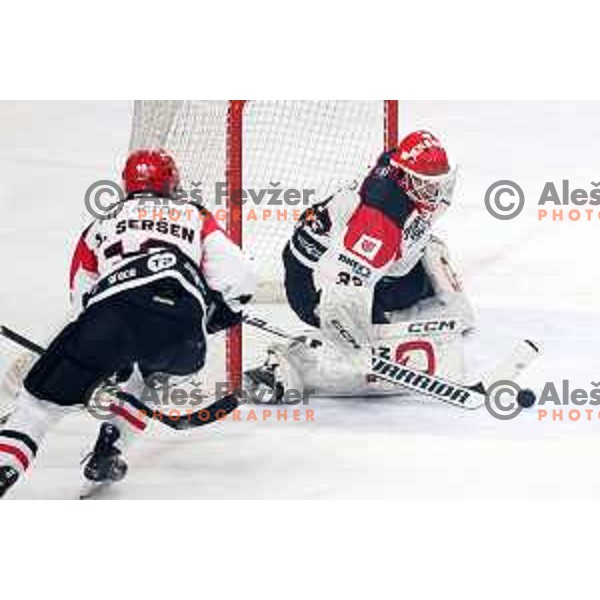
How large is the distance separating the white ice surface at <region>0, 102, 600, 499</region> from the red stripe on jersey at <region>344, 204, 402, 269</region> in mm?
145

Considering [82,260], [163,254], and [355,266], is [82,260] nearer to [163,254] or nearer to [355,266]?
[163,254]

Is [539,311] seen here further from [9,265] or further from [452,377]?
[9,265]

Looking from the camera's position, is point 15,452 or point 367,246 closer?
point 15,452

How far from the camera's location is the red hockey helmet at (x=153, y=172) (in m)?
4.21

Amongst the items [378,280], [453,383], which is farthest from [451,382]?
[378,280]

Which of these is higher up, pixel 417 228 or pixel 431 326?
pixel 417 228

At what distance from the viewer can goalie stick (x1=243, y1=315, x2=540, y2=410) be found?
167 inches

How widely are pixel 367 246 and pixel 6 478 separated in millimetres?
1061

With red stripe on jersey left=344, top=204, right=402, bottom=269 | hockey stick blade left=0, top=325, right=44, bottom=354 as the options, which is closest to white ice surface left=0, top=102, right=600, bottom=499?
hockey stick blade left=0, top=325, right=44, bottom=354

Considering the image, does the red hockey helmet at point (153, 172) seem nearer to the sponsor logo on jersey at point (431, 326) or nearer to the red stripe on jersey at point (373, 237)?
the red stripe on jersey at point (373, 237)

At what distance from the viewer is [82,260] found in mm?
4227

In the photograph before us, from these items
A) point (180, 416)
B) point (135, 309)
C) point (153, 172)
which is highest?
point (153, 172)

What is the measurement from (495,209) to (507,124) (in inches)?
8.4

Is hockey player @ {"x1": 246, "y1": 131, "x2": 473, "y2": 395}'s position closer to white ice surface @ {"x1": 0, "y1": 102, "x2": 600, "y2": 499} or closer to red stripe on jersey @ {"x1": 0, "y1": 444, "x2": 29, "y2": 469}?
white ice surface @ {"x1": 0, "y1": 102, "x2": 600, "y2": 499}
